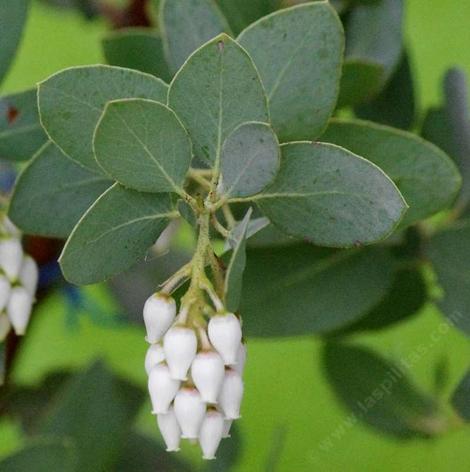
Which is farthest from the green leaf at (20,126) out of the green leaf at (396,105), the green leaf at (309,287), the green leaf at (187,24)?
the green leaf at (396,105)

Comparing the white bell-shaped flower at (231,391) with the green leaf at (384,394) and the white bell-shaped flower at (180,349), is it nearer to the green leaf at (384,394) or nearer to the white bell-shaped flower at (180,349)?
the white bell-shaped flower at (180,349)

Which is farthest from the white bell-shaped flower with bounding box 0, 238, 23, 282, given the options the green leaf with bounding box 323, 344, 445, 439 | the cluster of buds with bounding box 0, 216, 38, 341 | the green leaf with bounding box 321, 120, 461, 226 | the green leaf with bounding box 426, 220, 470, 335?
the green leaf with bounding box 323, 344, 445, 439

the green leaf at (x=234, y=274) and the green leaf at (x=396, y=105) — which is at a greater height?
the green leaf at (x=234, y=274)

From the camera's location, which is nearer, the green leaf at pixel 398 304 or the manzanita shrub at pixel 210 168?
the manzanita shrub at pixel 210 168

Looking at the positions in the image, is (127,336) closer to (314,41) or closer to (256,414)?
(256,414)

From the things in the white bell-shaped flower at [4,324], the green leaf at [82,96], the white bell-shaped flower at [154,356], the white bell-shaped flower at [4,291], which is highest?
the green leaf at [82,96]

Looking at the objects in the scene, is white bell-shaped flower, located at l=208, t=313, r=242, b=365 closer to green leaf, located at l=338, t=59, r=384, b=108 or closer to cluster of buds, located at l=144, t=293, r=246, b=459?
cluster of buds, located at l=144, t=293, r=246, b=459

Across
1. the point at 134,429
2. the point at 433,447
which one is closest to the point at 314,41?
the point at 134,429

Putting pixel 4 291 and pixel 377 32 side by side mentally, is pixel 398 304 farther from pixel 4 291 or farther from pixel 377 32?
pixel 4 291
